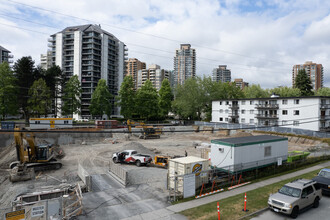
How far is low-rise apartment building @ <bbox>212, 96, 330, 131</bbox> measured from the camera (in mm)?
49906

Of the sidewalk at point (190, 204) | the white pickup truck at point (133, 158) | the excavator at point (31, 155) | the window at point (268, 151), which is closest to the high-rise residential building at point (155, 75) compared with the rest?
the white pickup truck at point (133, 158)

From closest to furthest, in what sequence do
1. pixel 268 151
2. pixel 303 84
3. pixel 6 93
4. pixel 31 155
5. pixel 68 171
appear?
pixel 268 151
pixel 68 171
pixel 31 155
pixel 6 93
pixel 303 84

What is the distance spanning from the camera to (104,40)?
10012cm

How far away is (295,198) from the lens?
534 inches

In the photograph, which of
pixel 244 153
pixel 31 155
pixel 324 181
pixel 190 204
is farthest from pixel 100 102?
pixel 324 181

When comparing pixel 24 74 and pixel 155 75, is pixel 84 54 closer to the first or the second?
pixel 24 74

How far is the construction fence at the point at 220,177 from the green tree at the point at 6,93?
53.2 metres

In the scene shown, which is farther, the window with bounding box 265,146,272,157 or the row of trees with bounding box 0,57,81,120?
the row of trees with bounding box 0,57,81,120

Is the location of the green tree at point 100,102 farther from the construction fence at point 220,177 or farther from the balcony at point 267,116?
the construction fence at point 220,177

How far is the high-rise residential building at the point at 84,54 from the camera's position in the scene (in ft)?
314

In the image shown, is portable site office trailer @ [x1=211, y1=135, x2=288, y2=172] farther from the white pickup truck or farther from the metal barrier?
the white pickup truck

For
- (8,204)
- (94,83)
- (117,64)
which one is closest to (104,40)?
(117,64)

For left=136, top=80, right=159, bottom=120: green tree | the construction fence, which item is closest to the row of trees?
left=136, top=80, right=159, bottom=120: green tree

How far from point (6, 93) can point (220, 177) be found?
56.2m
